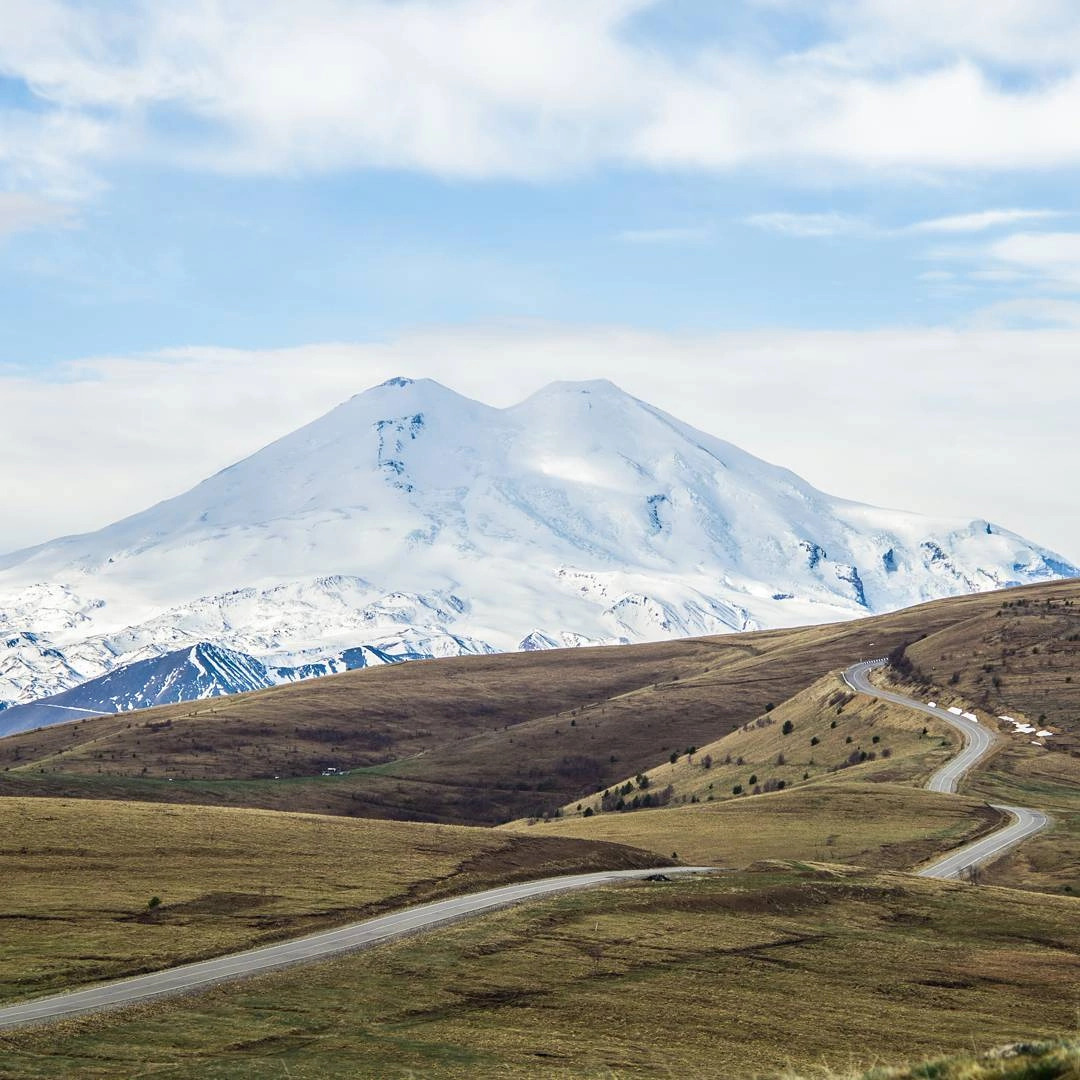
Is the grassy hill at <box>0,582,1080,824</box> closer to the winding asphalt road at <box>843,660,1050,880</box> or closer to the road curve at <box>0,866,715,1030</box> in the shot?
the winding asphalt road at <box>843,660,1050,880</box>

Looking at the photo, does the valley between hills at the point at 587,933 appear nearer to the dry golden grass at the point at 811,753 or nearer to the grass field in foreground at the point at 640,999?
the grass field in foreground at the point at 640,999

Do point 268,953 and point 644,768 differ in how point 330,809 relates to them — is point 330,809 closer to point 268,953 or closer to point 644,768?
point 644,768

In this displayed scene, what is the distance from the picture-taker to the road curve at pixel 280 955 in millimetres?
40812

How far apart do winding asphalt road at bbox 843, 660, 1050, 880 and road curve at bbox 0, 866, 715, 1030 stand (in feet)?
69.7

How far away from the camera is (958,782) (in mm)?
107938

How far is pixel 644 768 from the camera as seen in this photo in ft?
554

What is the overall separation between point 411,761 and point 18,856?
11488 cm

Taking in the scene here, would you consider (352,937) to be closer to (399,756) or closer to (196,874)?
(196,874)

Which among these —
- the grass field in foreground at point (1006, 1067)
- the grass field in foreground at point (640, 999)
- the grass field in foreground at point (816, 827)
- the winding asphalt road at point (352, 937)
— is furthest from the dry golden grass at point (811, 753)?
the grass field in foreground at point (1006, 1067)

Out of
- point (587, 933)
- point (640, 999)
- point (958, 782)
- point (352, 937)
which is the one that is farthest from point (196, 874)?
point (958, 782)

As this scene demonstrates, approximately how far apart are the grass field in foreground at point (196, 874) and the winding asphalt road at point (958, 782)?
53.8 feet

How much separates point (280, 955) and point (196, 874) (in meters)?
14.2

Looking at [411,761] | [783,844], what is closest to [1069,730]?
[783,844]

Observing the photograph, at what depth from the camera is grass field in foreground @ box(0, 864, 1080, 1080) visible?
37031 millimetres
